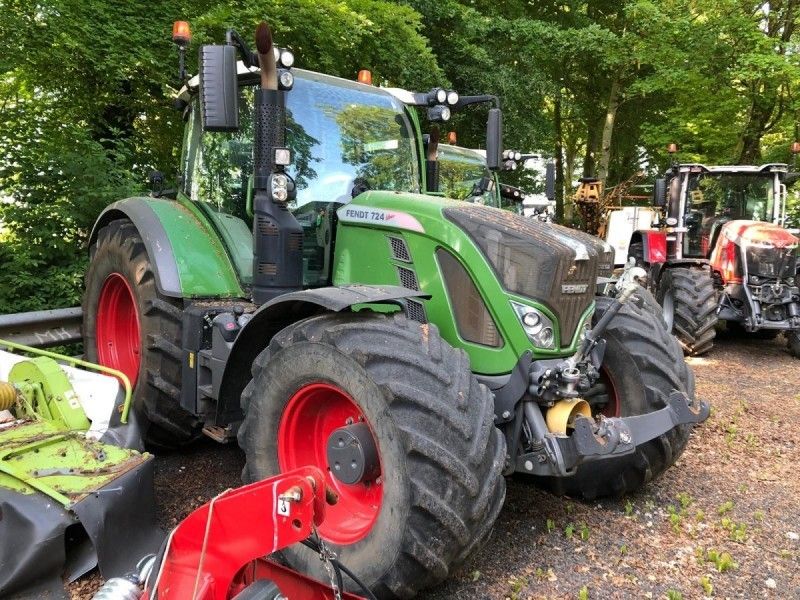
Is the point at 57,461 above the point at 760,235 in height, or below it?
below

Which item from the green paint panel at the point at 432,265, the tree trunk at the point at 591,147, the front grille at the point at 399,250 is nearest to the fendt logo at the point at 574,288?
the green paint panel at the point at 432,265

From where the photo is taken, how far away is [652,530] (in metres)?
3.41


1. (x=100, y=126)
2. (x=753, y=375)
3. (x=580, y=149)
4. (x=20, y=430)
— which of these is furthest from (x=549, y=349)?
(x=580, y=149)

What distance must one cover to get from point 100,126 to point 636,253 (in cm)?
752

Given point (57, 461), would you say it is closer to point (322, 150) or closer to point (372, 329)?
point (372, 329)

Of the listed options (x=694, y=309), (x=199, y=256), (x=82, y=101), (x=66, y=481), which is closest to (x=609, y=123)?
(x=694, y=309)

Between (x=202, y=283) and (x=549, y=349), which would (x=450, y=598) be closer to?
(x=549, y=349)

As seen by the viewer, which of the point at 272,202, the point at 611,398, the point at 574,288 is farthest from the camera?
the point at 611,398

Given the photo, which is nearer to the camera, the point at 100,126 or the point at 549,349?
the point at 549,349

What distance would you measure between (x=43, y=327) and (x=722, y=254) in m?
7.35

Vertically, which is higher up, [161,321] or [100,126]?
[100,126]

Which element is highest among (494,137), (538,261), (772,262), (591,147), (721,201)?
(591,147)

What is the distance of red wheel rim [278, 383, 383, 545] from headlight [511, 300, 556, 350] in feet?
2.64

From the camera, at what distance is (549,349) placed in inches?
116
